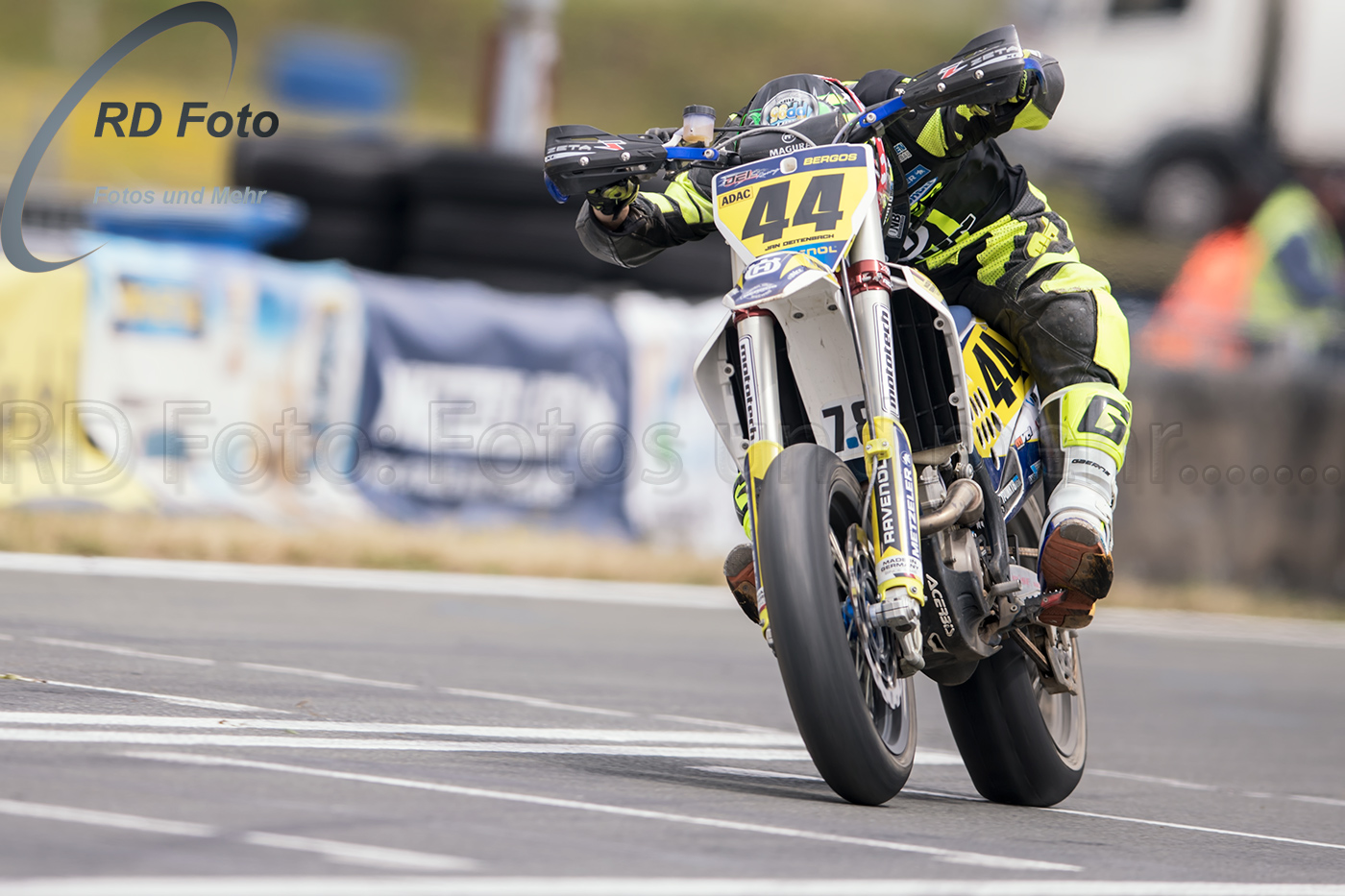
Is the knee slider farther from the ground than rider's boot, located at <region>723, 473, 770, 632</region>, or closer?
farther from the ground

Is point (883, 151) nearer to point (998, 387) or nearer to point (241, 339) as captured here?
point (998, 387)

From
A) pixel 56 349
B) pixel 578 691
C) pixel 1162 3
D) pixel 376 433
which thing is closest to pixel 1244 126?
pixel 1162 3

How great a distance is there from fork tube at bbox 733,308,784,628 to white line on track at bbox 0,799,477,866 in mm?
1413

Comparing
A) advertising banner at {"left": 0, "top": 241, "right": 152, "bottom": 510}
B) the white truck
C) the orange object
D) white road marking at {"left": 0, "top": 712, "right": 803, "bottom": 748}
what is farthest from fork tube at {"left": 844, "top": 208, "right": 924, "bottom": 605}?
the white truck

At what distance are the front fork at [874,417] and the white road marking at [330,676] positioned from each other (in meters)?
1.76

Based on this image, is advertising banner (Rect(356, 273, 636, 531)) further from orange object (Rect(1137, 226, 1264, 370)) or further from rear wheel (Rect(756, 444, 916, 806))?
rear wheel (Rect(756, 444, 916, 806))

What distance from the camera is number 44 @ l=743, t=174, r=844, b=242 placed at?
423cm

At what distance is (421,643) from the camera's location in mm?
7250

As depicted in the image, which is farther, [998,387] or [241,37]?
[241,37]

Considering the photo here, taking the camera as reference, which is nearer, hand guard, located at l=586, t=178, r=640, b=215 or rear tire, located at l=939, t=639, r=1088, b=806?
hand guard, located at l=586, t=178, r=640, b=215

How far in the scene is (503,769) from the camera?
4.12 meters

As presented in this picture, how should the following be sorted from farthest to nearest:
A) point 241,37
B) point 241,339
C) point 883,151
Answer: point 241,37
point 241,339
point 883,151

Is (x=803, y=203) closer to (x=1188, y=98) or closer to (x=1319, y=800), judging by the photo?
(x=1319, y=800)

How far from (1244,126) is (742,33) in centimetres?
2930
